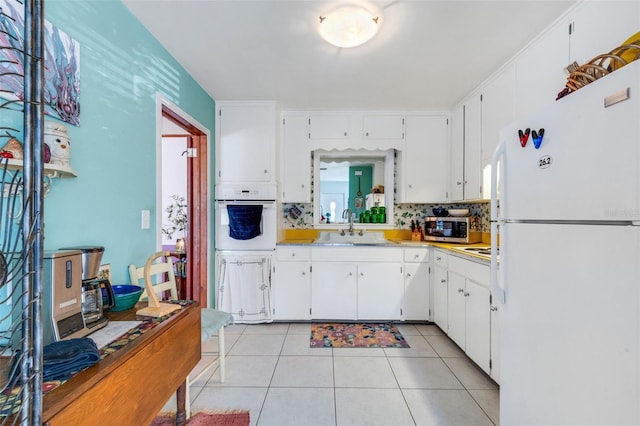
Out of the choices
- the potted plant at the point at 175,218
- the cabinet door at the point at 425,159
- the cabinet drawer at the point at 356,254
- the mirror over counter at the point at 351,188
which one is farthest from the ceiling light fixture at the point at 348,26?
the potted plant at the point at 175,218

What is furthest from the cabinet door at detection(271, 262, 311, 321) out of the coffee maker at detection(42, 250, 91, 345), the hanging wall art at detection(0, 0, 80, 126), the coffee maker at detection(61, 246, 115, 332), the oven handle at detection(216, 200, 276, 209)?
the hanging wall art at detection(0, 0, 80, 126)

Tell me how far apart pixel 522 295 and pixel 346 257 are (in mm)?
1928

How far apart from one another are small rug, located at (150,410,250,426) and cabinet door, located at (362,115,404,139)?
2851mm

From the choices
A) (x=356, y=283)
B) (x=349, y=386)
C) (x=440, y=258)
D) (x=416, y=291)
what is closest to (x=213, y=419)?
(x=349, y=386)

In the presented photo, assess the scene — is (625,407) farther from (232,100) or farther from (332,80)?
(232,100)

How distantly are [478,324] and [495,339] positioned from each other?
208mm

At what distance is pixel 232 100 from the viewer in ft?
10.2

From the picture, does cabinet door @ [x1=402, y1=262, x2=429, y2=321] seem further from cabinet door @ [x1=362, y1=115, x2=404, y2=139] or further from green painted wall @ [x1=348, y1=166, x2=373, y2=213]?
cabinet door @ [x1=362, y1=115, x2=404, y2=139]

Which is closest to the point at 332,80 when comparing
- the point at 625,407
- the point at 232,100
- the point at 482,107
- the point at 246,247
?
the point at 232,100

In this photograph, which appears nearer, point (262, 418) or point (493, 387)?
point (262, 418)

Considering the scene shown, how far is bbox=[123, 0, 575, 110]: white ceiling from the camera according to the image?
1.71 meters

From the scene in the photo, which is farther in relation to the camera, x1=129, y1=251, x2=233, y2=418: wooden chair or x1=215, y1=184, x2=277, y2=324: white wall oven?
x1=215, y1=184, x2=277, y2=324: white wall oven

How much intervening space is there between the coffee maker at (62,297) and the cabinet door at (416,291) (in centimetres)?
268

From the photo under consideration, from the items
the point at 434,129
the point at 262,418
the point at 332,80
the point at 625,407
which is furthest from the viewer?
the point at 434,129
